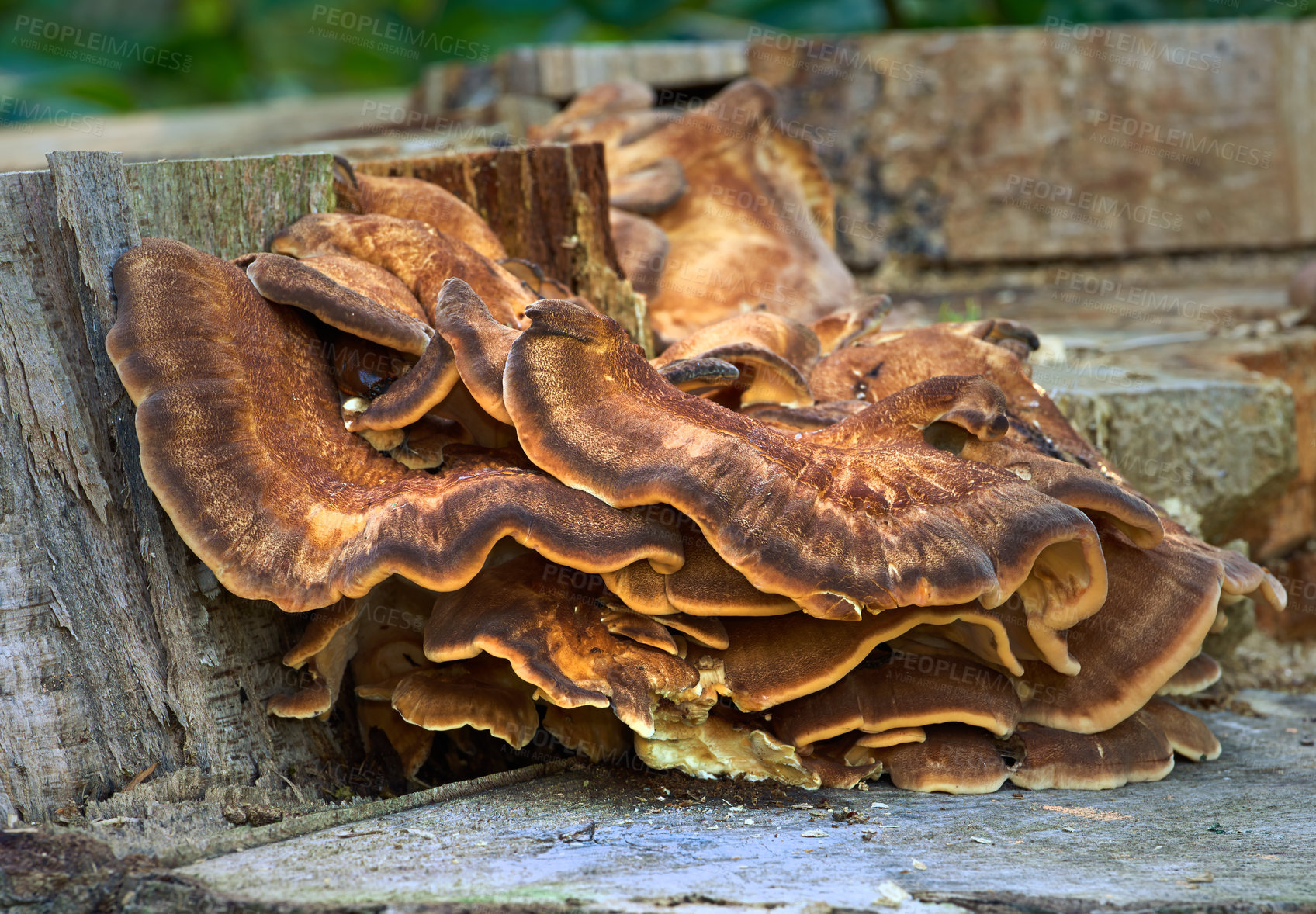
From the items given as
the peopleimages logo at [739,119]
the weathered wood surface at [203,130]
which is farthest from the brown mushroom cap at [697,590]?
the weathered wood surface at [203,130]

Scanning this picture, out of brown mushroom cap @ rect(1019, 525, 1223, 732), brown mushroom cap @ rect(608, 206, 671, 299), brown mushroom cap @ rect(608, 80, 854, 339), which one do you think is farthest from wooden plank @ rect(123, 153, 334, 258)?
brown mushroom cap @ rect(1019, 525, 1223, 732)

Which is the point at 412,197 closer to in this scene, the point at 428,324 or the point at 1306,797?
the point at 428,324

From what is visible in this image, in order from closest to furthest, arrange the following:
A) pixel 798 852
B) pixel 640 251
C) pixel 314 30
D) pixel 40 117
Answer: pixel 798 852, pixel 640 251, pixel 40 117, pixel 314 30

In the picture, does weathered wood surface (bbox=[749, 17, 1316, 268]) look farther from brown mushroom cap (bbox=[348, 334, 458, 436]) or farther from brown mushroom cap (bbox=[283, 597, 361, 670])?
brown mushroom cap (bbox=[283, 597, 361, 670])

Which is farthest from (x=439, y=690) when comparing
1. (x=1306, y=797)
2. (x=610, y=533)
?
(x=1306, y=797)

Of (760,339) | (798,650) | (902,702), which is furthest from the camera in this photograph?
(760,339)

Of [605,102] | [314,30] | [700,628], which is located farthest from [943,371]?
[314,30]

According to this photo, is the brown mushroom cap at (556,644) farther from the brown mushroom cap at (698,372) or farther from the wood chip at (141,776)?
the wood chip at (141,776)

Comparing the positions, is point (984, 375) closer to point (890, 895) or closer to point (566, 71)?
point (890, 895)
